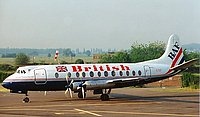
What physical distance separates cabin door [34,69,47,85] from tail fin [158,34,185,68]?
9.60 metres

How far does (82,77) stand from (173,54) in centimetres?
834

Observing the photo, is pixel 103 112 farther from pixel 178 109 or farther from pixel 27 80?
pixel 27 80

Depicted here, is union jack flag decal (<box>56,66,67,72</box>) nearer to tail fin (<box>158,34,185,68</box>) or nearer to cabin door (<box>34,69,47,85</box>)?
cabin door (<box>34,69,47,85</box>)

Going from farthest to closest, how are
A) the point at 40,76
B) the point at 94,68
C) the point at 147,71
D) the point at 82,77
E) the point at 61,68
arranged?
the point at 147,71 < the point at 94,68 < the point at 82,77 < the point at 61,68 < the point at 40,76

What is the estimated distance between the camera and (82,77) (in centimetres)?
2678

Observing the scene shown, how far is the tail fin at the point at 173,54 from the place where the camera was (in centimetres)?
3116

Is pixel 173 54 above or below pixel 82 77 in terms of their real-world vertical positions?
above

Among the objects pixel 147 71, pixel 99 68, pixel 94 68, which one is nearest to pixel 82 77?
pixel 94 68

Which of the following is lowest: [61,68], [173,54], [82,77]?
[82,77]

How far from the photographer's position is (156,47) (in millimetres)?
80750

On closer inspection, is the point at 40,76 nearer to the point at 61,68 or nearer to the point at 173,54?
the point at 61,68

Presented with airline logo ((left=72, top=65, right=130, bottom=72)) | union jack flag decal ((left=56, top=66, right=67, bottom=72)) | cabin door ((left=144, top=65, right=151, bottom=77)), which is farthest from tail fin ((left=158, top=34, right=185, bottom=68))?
union jack flag decal ((left=56, top=66, right=67, bottom=72))

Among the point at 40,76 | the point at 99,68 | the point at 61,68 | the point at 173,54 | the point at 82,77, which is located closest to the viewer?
the point at 40,76

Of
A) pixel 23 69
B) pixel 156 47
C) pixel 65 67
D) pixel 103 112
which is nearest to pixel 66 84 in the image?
pixel 65 67
